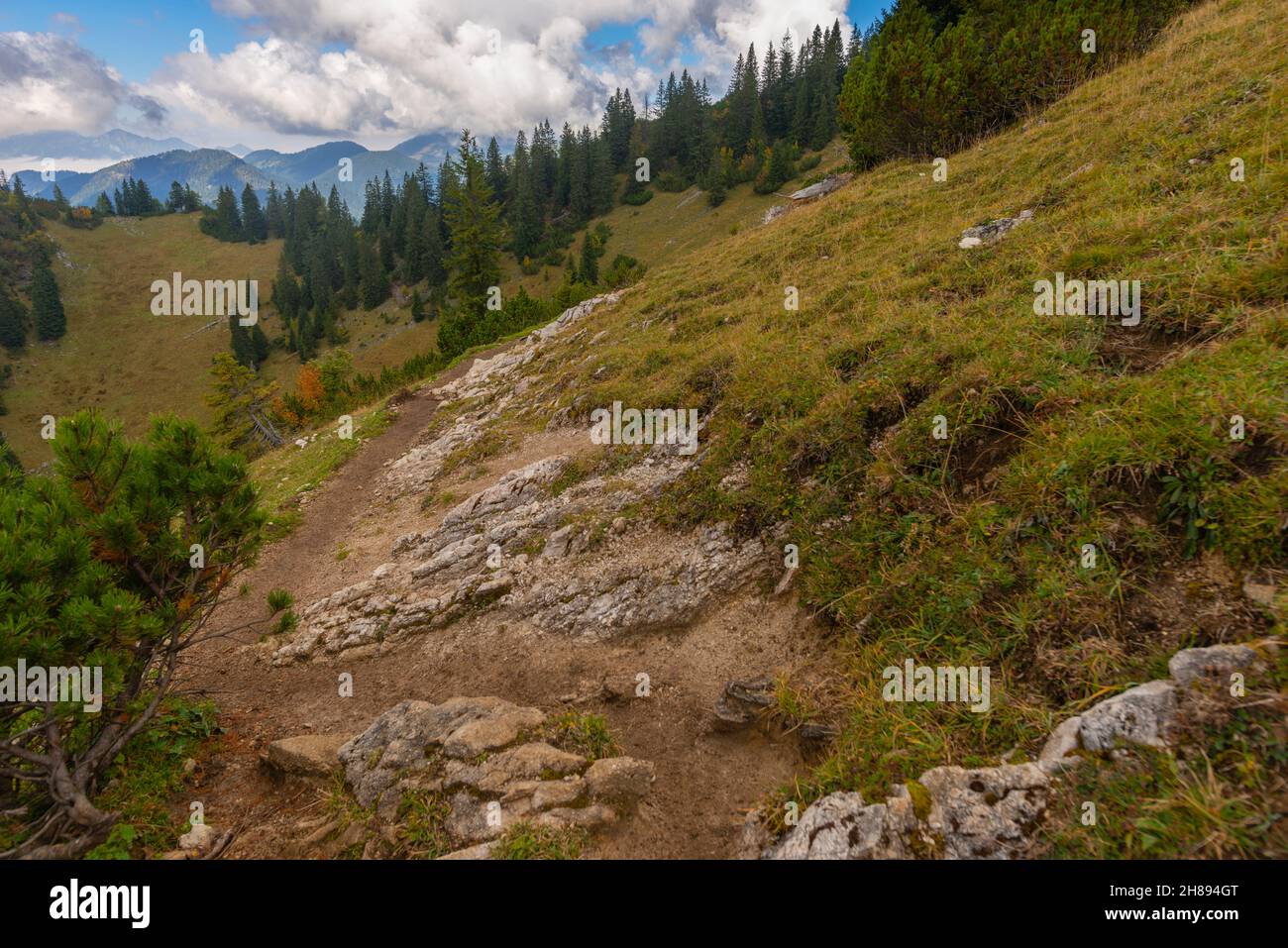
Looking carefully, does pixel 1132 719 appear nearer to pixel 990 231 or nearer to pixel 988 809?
pixel 988 809

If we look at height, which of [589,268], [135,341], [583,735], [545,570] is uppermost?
[135,341]

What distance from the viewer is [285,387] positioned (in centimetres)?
10206

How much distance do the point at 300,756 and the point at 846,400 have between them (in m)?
9.30

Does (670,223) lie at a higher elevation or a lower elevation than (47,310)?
higher

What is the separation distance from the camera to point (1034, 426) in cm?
630

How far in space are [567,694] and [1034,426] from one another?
7.08 meters

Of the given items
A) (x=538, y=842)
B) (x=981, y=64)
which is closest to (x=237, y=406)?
(x=538, y=842)

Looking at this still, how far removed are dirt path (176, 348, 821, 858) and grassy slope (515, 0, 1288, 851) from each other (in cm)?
102

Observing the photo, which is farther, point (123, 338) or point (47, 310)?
point (123, 338)

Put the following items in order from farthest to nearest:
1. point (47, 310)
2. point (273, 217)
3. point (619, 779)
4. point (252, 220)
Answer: point (273, 217)
point (252, 220)
point (47, 310)
point (619, 779)

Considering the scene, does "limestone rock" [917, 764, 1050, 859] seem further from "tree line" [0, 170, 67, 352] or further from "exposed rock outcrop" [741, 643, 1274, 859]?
"tree line" [0, 170, 67, 352]

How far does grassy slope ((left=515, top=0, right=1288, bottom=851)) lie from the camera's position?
181 inches
